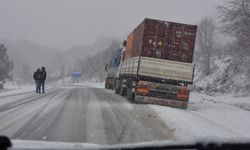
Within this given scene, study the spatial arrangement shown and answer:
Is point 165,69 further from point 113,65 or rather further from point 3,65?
point 3,65

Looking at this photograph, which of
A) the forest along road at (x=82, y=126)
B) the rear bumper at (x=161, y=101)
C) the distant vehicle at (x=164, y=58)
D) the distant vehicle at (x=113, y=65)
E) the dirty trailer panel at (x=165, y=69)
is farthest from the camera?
the distant vehicle at (x=113, y=65)

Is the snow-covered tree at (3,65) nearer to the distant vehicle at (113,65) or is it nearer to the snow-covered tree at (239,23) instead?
the distant vehicle at (113,65)

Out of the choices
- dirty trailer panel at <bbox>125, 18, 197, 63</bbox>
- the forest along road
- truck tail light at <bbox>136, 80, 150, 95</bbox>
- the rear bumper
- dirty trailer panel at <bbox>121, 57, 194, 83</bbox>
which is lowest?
the forest along road

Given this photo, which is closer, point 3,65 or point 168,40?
point 168,40

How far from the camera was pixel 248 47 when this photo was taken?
28.8 m

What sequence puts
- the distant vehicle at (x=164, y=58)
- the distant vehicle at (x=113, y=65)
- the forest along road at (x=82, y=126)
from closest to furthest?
the forest along road at (x=82, y=126) < the distant vehicle at (x=164, y=58) < the distant vehicle at (x=113, y=65)

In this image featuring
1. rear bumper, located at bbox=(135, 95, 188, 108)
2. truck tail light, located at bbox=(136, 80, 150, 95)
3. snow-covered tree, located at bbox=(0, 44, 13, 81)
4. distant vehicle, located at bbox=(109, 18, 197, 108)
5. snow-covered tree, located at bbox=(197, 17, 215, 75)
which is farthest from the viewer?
snow-covered tree, located at bbox=(0, 44, 13, 81)

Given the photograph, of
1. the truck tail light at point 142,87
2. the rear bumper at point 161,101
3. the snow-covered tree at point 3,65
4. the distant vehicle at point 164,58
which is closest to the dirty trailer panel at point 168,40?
the distant vehicle at point 164,58

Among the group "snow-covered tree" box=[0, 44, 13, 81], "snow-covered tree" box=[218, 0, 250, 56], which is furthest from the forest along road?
"snow-covered tree" box=[0, 44, 13, 81]

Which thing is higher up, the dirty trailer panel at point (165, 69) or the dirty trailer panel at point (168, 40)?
the dirty trailer panel at point (168, 40)

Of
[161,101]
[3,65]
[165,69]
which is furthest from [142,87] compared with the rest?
[3,65]

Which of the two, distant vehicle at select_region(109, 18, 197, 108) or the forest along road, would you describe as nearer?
the forest along road

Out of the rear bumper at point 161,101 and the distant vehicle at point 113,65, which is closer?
the rear bumper at point 161,101

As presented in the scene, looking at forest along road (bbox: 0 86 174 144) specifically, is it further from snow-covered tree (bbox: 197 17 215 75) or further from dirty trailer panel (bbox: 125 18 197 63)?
snow-covered tree (bbox: 197 17 215 75)
